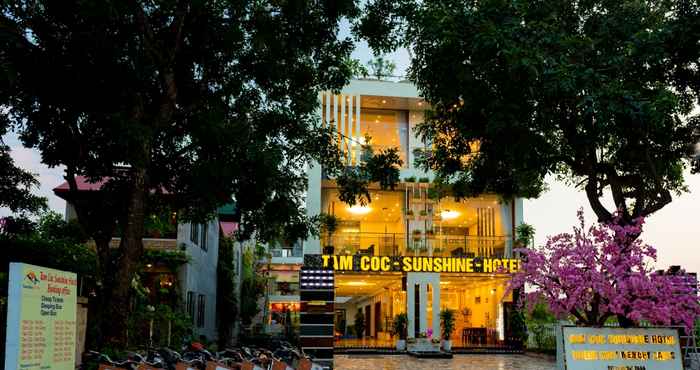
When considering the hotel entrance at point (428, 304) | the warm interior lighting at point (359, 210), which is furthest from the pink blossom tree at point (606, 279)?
the warm interior lighting at point (359, 210)

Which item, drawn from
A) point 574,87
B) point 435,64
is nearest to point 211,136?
point 435,64

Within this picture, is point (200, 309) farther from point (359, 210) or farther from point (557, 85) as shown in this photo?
point (557, 85)

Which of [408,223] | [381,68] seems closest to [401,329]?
[408,223]

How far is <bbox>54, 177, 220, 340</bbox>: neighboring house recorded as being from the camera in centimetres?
1956

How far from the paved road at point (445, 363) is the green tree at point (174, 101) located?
24.5ft

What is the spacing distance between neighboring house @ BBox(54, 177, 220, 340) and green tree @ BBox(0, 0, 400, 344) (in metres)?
3.72

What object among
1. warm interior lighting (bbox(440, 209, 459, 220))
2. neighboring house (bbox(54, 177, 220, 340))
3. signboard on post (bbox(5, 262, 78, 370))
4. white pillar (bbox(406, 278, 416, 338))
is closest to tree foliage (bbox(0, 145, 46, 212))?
neighboring house (bbox(54, 177, 220, 340))

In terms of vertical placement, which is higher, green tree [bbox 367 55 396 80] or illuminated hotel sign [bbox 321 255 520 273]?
green tree [bbox 367 55 396 80]

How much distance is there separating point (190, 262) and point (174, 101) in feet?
28.5

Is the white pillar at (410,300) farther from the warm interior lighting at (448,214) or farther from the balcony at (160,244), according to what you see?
the balcony at (160,244)

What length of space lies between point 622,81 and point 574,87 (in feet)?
4.48

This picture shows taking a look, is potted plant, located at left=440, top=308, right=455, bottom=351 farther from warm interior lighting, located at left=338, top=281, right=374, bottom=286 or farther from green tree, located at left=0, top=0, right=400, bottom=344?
green tree, located at left=0, top=0, right=400, bottom=344

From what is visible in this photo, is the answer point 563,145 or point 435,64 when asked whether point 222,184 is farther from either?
point 563,145

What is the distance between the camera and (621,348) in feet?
33.8
